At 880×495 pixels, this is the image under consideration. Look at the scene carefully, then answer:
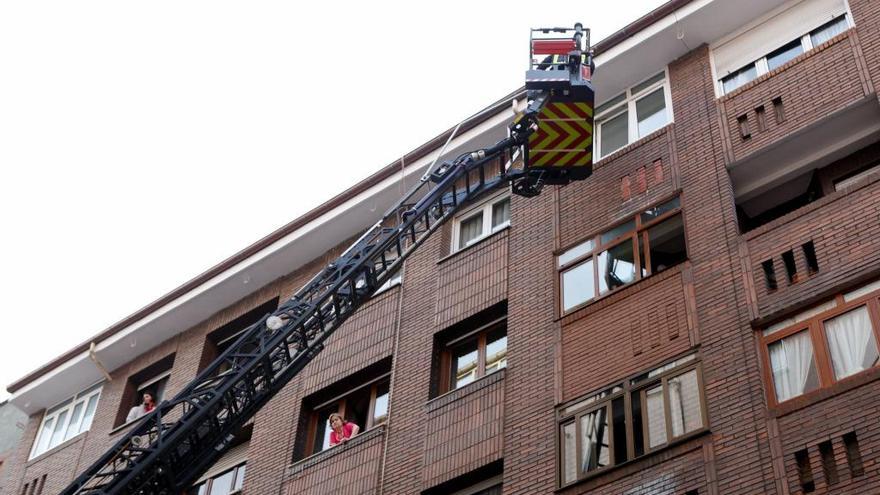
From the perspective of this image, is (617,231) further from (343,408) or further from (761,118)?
(343,408)

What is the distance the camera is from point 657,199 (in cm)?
2066

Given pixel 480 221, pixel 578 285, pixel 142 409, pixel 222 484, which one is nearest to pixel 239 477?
pixel 222 484

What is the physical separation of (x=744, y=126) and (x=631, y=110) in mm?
3097

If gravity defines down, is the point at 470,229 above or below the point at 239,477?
above

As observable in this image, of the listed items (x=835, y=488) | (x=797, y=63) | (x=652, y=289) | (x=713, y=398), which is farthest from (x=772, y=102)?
(x=835, y=488)

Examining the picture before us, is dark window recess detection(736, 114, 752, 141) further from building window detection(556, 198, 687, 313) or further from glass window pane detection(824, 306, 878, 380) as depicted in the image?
glass window pane detection(824, 306, 878, 380)

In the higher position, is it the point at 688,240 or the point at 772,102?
the point at 772,102

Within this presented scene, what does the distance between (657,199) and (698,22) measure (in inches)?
144

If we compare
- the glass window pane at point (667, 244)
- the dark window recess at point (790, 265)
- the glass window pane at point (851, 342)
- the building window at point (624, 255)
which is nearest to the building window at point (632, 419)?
the dark window recess at point (790, 265)

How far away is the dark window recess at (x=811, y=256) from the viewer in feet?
57.7

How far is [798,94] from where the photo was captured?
65.6 ft

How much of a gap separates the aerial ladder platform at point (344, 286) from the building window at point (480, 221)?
608mm

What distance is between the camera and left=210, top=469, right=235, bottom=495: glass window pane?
971 inches

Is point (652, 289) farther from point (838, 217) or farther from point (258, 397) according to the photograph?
point (258, 397)
